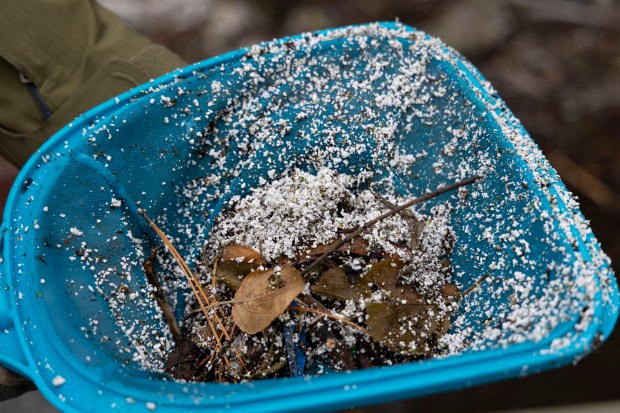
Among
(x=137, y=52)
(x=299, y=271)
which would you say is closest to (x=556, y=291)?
(x=299, y=271)

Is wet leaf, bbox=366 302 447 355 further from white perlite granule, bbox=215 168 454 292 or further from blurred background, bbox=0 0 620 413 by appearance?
blurred background, bbox=0 0 620 413

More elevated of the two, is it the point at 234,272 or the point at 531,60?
the point at 531,60

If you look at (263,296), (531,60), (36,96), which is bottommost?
(263,296)

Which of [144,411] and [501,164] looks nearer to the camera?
[144,411]

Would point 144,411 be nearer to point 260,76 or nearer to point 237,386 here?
point 237,386

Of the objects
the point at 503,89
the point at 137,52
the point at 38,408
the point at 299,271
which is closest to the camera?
the point at 299,271

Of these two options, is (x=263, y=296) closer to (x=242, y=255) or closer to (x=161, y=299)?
(x=242, y=255)

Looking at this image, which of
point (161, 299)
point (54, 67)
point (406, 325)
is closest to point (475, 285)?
point (406, 325)

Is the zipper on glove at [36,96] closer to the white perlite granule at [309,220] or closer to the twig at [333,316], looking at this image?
Answer: the white perlite granule at [309,220]
